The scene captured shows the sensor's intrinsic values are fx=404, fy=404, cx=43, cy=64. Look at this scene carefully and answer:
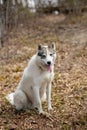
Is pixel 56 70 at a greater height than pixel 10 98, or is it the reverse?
pixel 10 98

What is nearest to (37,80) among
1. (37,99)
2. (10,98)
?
(37,99)

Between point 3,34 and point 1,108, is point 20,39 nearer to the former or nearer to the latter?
point 3,34

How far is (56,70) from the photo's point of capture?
29.6 ft

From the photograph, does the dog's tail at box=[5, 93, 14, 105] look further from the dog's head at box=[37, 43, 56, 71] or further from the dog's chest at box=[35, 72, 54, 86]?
the dog's head at box=[37, 43, 56, 71]

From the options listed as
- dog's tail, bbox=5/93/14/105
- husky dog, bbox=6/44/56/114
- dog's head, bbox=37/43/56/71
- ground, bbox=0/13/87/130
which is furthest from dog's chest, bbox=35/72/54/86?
dog's tail, bbox=5/93/14/105

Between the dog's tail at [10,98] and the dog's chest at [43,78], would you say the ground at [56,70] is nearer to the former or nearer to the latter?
the dog's tail at [10,98]

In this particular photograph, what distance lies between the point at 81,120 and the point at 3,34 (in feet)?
21.9

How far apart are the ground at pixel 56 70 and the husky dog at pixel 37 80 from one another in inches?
6.7

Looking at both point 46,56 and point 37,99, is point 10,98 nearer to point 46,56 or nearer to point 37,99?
point 37,99

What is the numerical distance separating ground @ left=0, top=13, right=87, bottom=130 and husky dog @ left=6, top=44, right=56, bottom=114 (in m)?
0.17

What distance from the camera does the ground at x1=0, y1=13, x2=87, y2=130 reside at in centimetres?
579

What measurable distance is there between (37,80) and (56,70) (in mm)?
3246

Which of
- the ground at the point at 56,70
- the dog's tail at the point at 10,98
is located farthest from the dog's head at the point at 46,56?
the dog's tail at the point at 10,98

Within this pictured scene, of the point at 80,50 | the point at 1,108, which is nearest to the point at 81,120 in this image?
the point at 1,108
